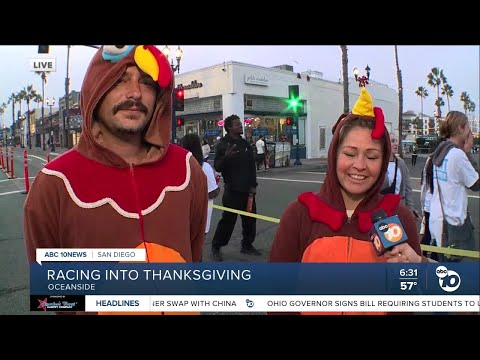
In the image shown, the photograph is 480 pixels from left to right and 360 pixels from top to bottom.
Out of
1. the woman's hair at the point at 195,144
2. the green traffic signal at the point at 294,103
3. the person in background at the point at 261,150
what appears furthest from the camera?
the person in background at the point at 261,150

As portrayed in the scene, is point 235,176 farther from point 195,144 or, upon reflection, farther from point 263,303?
point 263,303

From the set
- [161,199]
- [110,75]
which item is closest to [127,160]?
[161,199]

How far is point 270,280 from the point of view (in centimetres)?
140

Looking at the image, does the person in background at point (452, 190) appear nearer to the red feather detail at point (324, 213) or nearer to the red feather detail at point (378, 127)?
the red feather detail at point (378, 127)

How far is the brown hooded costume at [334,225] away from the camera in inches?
55.1

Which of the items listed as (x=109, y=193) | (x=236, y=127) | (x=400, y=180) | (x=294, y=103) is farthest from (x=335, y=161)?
(x=236, y=127)

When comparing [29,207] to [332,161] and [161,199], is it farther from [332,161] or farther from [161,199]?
[332,161]

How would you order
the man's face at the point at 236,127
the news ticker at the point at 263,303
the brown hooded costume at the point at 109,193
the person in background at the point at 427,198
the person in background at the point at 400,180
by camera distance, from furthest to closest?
the man's face at the point at 236,127, the person in background at the point at 427,198, the person in background at the point at 400,180, the news ticker at the point at 263,303, the brown hooded costume at the point at 109,193

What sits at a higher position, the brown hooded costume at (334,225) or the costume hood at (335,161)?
the costume hood at (335,161)

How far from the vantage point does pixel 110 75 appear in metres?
1.28

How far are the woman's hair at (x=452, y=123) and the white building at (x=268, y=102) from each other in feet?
1.13

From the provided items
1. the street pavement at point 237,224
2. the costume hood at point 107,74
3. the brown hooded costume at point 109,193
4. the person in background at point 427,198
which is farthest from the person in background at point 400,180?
the costume hood at point 107,74

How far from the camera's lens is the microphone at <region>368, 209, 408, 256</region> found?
4.41 feet

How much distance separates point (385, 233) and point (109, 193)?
0.96 meters
